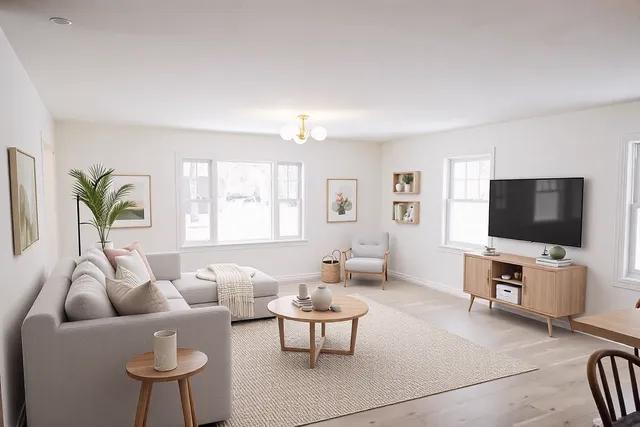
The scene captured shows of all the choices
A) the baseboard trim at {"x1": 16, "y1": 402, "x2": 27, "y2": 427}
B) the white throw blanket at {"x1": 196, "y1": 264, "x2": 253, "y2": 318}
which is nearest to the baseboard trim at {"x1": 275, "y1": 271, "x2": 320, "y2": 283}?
the white throw blanket at {"x1": 196, "y1": 264, "x2": 253, "y2": 318}

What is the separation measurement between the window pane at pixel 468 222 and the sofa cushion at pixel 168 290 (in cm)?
390

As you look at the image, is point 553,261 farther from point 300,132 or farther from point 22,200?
point 22,200

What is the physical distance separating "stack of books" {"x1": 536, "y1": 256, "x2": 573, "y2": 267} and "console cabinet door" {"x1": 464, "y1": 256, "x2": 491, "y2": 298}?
1.95 feet

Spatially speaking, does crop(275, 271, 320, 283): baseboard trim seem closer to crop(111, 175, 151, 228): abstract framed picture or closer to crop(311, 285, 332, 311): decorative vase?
crop(111, 175, 151, 228): abstract framed picture

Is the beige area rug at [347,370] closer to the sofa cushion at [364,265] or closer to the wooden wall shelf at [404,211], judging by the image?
the sofa cushion at [364,265]

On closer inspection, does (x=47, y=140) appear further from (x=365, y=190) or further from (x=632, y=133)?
(x=632, y=133)

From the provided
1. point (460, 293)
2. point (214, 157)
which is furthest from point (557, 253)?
point (214, 157)

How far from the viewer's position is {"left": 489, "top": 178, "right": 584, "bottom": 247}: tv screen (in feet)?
15.1

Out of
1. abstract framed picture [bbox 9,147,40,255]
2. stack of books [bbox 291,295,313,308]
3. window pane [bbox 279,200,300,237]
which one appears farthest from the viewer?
window pane [bbox 279,200,300,237]

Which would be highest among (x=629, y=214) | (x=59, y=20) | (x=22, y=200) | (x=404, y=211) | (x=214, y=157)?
(x=59, y=20)

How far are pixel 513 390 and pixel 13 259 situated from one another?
3.41 m

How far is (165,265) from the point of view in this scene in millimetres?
5094

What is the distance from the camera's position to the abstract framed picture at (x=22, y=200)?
250 cm

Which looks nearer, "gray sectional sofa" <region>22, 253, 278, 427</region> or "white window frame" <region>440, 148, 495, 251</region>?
"gray sectional sofa" <region>22, 253, 278, 427</region>
